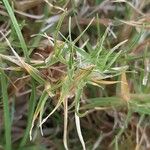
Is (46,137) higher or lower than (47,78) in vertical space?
lower

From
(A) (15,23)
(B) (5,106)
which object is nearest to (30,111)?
(B) (5,106)

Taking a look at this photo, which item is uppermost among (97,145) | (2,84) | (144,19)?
(144,19)

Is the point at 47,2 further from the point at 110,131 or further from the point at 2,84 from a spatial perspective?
the point at 110,131

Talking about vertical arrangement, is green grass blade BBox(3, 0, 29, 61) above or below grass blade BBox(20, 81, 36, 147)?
above

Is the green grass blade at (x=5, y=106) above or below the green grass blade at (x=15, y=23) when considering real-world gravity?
below

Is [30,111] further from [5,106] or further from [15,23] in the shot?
[15,23]

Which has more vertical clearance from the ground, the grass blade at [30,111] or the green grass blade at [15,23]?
the green grass blade at [15,23]

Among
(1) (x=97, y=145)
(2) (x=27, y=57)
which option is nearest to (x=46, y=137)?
(1) (x=97, y=145)

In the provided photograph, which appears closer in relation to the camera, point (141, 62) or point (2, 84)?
point (2, 84)
